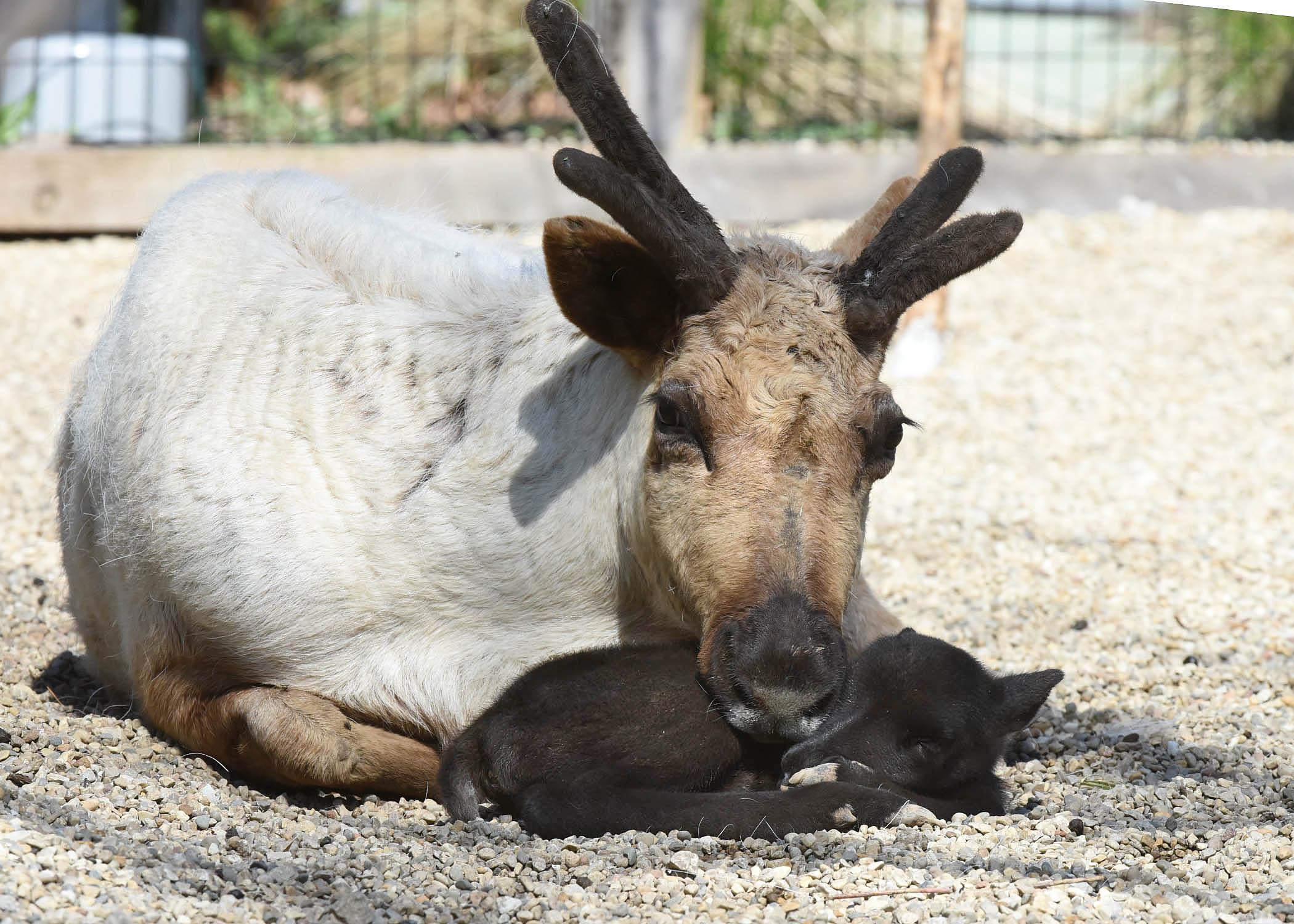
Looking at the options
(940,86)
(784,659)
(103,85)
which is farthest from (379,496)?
(103,85)

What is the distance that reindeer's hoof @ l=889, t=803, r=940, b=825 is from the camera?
3.65 metres

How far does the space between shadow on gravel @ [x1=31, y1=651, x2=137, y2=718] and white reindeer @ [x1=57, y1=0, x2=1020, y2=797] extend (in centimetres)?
30

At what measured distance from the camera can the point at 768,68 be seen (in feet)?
45.3

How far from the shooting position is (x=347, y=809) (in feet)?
13.0

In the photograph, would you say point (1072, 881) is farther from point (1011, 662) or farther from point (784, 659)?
point (1011, 662)

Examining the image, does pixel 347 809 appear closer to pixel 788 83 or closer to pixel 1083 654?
pixel 1083 654

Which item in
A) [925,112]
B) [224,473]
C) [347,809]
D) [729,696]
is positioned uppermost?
[925,112]

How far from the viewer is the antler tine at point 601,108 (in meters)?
3.76

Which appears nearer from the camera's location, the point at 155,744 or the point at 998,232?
the point at 998,232

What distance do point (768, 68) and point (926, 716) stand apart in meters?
10.8

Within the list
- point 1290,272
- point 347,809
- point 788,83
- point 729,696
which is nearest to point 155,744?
point 347,809

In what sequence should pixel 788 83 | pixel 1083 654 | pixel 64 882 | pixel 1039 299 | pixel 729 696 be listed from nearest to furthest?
pixel 64 882 → pixel 729 696 → pixel 1083 654 → pixel 1039 299 → pixel 788 83

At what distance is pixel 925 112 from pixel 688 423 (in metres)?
6.08

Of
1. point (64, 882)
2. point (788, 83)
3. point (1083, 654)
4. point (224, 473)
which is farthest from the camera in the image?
point (788, 83)
